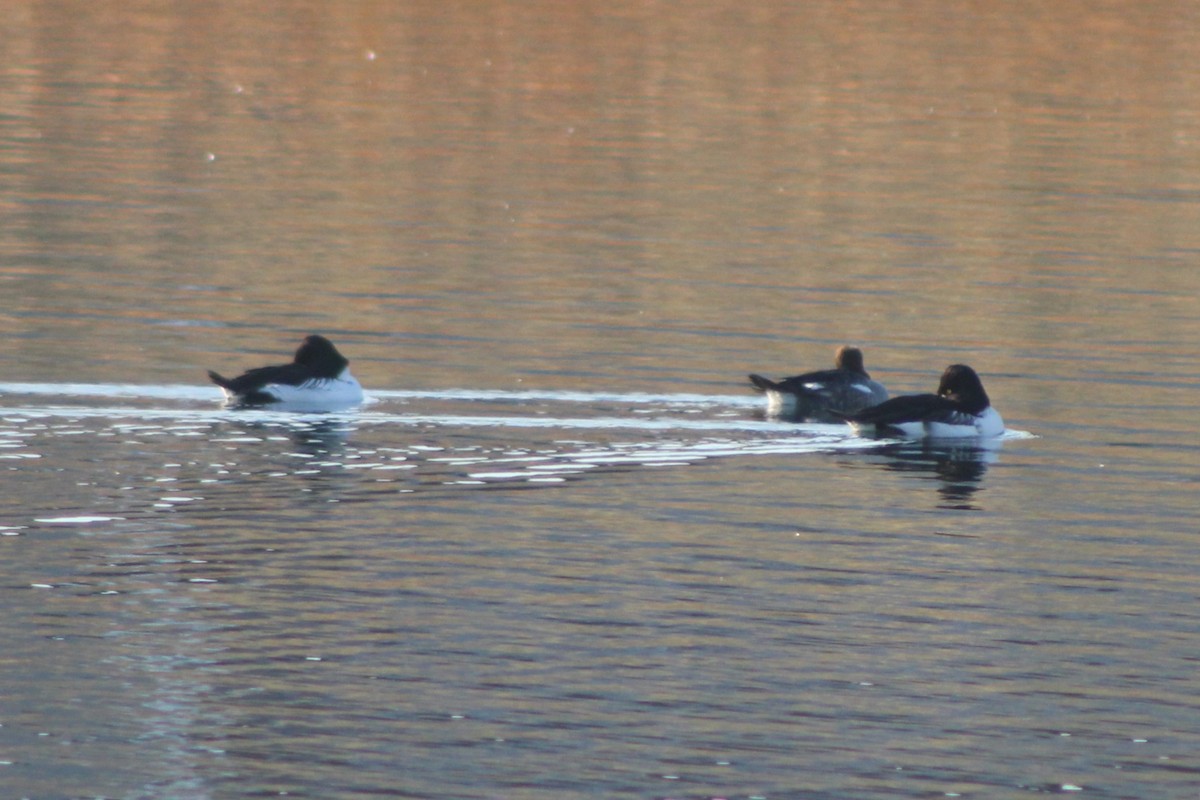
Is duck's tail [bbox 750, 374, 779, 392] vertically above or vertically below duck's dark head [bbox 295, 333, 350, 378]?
below

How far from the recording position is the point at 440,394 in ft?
68.7

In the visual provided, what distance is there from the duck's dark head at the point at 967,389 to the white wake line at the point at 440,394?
6.11ft

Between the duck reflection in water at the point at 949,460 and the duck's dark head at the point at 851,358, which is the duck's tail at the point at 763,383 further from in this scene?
the duck reflection in water at the point at 949,460

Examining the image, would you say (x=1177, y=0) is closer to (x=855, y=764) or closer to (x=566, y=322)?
(x=566, y=322)

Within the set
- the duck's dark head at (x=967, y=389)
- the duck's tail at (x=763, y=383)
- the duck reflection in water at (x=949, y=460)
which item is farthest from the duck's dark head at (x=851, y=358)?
the duck reflection in water at (x=949, y=460)

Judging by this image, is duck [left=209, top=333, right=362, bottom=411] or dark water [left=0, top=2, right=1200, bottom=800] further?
duck [left=209, top=333, right=362, bottom=411]

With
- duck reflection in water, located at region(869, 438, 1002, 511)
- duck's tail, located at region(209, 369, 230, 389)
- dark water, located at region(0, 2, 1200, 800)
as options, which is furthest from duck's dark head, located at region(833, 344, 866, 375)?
duck's tail, located at region(209, 369, 230, 389)

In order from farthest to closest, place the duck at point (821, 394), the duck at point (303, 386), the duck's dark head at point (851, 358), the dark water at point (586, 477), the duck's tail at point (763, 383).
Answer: the duck's dark head at point (851, 358) < the duck's tail at point (763, 383) < the duck at point (821, 394) < the duck at point (303, 386) < the dark water at point (586, 477)

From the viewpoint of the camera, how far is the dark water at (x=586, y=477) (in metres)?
11.8

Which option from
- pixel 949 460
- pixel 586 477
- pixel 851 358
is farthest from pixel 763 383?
pixel 586 477

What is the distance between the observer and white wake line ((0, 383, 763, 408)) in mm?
20266

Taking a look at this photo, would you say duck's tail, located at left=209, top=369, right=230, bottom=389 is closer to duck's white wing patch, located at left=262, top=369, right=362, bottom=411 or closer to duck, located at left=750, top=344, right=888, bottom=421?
duck's white wing patch, located at left=262, top=369, right=362, bottom=411

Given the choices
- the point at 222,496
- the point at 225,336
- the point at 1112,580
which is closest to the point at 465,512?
the point at 222,496

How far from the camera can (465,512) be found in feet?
53.7
